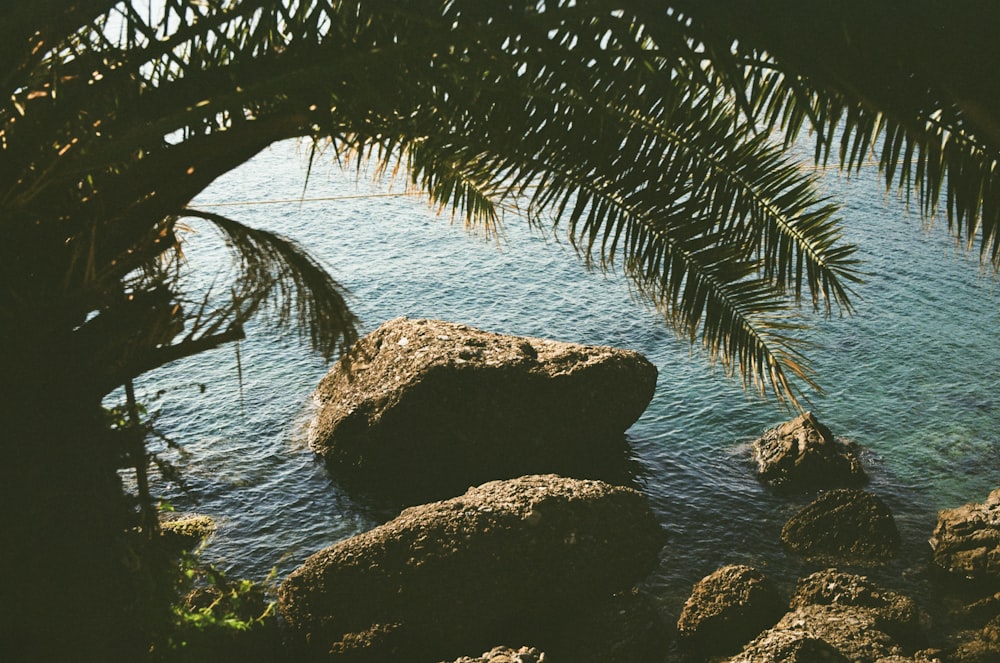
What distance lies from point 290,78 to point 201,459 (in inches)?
363

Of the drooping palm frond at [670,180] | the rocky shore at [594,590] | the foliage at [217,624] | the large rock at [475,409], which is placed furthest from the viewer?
the large rock at [475,409]

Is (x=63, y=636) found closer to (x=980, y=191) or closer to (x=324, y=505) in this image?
(x=980, y=191)

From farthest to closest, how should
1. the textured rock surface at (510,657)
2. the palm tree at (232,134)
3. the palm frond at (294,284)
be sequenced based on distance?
the textured rock surface at (510,657), the palm frond at (294,284), the palm tree at (232,134)

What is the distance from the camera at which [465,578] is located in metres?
7.68

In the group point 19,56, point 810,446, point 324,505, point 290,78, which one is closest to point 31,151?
point 19,56

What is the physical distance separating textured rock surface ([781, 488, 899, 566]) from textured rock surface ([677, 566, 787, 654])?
1432 millimetres

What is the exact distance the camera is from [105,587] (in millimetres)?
4594

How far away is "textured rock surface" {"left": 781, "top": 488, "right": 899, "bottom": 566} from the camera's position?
9367 mm

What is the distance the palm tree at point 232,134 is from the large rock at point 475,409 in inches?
202

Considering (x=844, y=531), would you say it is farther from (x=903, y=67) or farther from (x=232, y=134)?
(x=232, y=134)

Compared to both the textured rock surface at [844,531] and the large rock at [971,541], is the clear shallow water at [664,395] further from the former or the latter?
the large rock at [971,541]

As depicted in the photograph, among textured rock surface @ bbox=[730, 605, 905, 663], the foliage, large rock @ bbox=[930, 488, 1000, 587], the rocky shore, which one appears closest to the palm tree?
the foliage

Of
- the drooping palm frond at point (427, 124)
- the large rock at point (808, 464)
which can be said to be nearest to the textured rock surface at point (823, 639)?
the drooping palm frond at point (427, 124)

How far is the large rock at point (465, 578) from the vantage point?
297 inches
